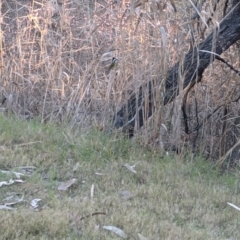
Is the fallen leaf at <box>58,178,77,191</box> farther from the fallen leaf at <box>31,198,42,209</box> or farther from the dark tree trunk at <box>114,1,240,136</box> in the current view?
the dark tree trunk at <box>114,1,240,136</box>

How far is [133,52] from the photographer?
19.2ft

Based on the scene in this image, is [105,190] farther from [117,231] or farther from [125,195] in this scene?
[117,231]

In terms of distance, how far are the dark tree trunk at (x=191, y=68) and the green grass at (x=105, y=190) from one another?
0.36m

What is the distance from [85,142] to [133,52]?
3.77ft

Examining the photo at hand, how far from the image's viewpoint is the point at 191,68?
571 cm

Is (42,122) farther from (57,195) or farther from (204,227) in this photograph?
(204,227)

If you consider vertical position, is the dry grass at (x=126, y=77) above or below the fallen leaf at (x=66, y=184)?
above

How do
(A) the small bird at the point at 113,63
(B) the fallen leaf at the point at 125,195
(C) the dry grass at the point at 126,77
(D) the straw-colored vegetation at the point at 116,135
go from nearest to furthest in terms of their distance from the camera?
(D) the straw-colored vegetation at the point at 116,135 < (B) the fallen leaf at the point at 125,195 < (C) the dry grass at the point at 126,77 < (A) the small bird at the point at 113,63

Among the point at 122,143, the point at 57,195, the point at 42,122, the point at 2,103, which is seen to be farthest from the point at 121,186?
the point at 2,103

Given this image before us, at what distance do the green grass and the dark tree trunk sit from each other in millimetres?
358

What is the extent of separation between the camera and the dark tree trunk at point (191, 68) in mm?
5559

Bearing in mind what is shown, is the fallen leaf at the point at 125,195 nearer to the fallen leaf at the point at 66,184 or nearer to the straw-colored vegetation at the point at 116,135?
the straw-colored vegetation at the point at 116,135

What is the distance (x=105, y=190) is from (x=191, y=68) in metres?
1.83

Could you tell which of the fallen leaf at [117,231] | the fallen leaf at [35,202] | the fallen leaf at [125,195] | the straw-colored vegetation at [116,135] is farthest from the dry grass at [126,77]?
the fallen leaf at [117,231]
